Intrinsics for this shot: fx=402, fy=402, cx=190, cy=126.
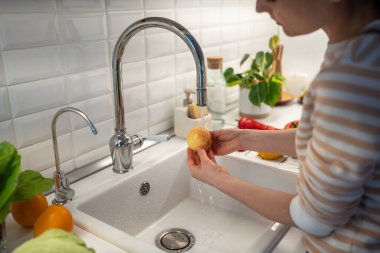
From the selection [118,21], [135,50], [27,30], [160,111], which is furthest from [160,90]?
[27,30]

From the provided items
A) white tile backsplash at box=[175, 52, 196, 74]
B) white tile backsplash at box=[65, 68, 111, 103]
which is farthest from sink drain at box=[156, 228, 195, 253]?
white tile backsplash at box=[175, 52, 196, 74]

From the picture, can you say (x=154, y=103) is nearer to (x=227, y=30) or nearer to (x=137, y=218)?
(x=137, y=218)

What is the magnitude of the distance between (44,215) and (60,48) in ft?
1.35

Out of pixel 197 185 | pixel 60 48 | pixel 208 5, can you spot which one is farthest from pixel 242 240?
pixel 208 5

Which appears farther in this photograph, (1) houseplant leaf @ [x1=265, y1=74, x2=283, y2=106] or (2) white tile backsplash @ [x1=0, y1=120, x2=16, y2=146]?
(1) houseplant leaf @ [x1=265, y1=74, x2=283, y2=106]

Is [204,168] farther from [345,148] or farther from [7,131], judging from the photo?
[7,131]

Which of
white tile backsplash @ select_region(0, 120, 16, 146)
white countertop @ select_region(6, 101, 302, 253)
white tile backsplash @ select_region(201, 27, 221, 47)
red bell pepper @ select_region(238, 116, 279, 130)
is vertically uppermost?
white tile backsplash @ select_region(201, 27, 221, 47)

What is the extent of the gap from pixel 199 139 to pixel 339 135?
1.45 feet

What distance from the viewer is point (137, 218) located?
3.63 feet

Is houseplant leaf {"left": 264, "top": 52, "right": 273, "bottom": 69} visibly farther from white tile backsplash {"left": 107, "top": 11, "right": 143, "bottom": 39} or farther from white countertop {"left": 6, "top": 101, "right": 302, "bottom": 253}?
white tile backsplash {"left": 107, "top": 11, "right": 143, "bottom": 39}

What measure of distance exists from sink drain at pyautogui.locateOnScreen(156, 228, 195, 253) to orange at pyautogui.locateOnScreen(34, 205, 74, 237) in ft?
1.16

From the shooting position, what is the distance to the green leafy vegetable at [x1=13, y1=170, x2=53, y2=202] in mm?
742

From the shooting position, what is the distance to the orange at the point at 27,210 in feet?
2.60

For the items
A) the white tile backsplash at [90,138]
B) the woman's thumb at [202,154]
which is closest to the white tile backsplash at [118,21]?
the white tile backsplash at [90,138]
